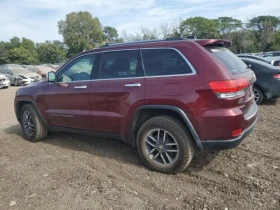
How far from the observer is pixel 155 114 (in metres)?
3.80

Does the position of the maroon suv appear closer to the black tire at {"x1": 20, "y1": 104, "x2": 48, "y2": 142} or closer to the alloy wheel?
the alloy wheel

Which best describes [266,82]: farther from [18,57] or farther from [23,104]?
[18,57]

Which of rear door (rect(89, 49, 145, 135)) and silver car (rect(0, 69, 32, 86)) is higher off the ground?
rear door (rect(89, 49, 145, 135))

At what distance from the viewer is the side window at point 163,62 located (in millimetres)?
3509

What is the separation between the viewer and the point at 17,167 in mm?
4238

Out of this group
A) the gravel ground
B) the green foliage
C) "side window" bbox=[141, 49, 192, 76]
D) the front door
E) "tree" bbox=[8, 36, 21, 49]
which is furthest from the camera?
"tree" bbox=[8, 36, 21, 49]

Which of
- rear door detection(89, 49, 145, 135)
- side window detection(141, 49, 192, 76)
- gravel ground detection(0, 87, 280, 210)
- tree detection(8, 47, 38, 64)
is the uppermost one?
tree detection(8, 47, 38, 64)

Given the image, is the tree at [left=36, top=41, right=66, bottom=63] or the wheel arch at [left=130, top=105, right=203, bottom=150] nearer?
the wheel arch at [left=130, top=105, right=203, bottom=150]

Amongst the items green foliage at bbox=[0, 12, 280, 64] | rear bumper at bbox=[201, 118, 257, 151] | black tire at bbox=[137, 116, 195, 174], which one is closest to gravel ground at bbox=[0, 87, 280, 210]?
black tire at bbox=[137, 116, 195, 174]

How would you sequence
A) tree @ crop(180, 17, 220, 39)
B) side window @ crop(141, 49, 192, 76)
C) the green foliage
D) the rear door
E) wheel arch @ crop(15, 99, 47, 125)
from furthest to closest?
tree @ crop(180, 17, 220, 39) < the green foliage < wheel arch @ crop(15, 99, 47, 125) < the rear door < side window @ crop(141, 49, 192, 76)

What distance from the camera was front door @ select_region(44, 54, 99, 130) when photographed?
4.42 meters

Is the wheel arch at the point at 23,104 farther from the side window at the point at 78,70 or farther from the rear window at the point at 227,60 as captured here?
the rear window at the point at 227,60

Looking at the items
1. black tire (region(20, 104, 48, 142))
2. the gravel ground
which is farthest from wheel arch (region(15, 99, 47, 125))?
the gravel ground

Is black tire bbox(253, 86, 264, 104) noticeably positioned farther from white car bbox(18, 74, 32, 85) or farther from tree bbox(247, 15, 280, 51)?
tree bbox(247, 15, 280, 51)
